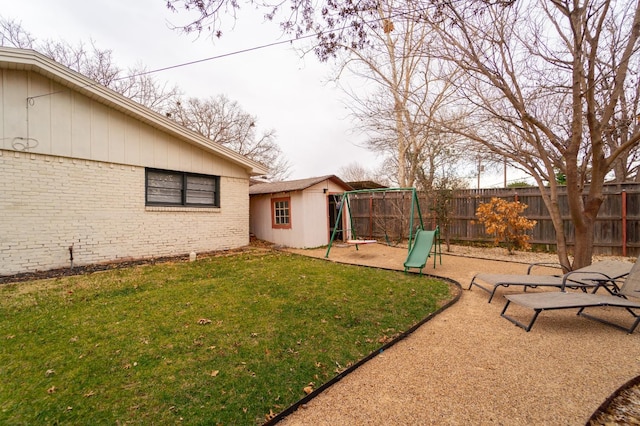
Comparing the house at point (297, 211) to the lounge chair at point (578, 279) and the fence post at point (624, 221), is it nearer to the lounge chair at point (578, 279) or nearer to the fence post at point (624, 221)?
the lounge chair at point (578, 279)

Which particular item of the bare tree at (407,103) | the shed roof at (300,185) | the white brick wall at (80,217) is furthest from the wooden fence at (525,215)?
the white brick wall at (80,217)

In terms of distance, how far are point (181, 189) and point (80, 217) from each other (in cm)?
244

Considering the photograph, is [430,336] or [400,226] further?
[400,226]

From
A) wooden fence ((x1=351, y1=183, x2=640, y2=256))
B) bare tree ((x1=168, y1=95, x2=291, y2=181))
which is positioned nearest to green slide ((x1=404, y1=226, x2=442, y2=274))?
wooden fence ((x1=351, y1=183, x2=640, y2=256))

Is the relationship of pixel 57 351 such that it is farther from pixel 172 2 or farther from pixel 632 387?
pixel 632 387

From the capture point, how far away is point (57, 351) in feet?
8.96

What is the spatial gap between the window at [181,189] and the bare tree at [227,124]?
11.3 m

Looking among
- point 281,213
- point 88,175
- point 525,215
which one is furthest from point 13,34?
point 525,215

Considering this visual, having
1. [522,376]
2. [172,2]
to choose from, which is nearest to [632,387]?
[522,376]

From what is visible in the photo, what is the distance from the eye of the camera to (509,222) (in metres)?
8.70

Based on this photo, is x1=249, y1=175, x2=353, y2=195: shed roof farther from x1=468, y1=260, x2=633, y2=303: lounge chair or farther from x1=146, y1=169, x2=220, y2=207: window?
x1=468, y1=260, x2=633, y2=303: lounge chair

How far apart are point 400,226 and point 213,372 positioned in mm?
10466

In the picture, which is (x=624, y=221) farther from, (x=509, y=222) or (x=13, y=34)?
(x=13, y=34)

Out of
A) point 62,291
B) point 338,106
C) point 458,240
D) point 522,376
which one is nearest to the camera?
point 522,376
